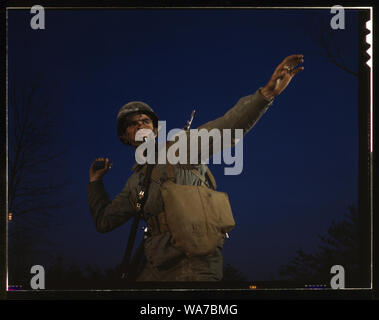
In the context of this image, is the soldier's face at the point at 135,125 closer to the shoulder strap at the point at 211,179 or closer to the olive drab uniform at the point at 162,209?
the olive drab uniform at the point at 162,209

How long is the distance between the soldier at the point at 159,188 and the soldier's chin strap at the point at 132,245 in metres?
0.04

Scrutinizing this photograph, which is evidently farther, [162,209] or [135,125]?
[135,125]

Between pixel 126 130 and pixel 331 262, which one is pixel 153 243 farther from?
pixel 331 262

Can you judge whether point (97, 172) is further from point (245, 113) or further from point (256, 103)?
point (256, 103)

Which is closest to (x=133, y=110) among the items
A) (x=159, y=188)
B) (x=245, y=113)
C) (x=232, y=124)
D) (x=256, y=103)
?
(x=159, y=188)

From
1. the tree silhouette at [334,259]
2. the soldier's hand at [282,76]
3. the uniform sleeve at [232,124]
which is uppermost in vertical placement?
the soldier's hand at [282,76]

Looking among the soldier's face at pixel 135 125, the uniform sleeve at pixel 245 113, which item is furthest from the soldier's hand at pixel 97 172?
the uniform sleeve at pixel 245 113

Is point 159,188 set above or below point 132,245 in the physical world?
above

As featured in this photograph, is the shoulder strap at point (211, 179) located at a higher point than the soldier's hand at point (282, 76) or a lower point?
lower

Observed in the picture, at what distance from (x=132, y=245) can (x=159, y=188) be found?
616 mm

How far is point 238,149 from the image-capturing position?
602 cm

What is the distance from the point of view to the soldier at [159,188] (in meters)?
5.83

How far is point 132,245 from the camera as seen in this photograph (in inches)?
233

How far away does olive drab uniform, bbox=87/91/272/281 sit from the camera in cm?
581
